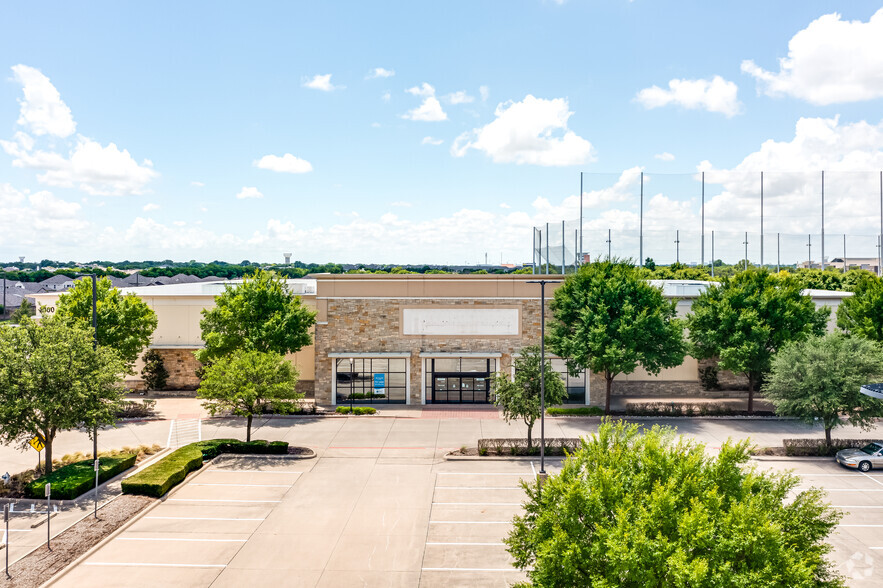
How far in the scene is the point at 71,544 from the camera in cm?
1945

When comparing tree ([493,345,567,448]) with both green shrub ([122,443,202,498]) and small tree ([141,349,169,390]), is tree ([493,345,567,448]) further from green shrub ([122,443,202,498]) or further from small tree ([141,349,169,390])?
small tree ([141,349,169,390])

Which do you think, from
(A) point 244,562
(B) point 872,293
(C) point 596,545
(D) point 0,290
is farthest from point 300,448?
(D) point 0,290

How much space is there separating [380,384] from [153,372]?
17.1m

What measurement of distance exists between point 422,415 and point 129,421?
1806 centimetres

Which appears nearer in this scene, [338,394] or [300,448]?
[300,448]

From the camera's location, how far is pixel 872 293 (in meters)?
37.7

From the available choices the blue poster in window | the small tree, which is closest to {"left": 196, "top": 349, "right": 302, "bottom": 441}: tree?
the blue poster in window

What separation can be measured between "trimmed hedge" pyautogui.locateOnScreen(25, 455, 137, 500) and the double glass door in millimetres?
19967

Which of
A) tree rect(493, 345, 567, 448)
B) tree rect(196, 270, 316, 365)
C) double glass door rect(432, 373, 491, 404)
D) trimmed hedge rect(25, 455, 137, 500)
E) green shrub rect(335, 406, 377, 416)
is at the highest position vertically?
tree rect(196, 270, 316, 365)

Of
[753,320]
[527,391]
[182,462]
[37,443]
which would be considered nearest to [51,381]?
[37,443]

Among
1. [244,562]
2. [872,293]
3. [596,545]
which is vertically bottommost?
[244,562]

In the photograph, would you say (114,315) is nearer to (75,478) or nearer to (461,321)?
(75,478)

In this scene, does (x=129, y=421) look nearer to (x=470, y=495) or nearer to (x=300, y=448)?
(x=300, y=448)

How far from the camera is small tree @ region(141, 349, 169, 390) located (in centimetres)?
4369
